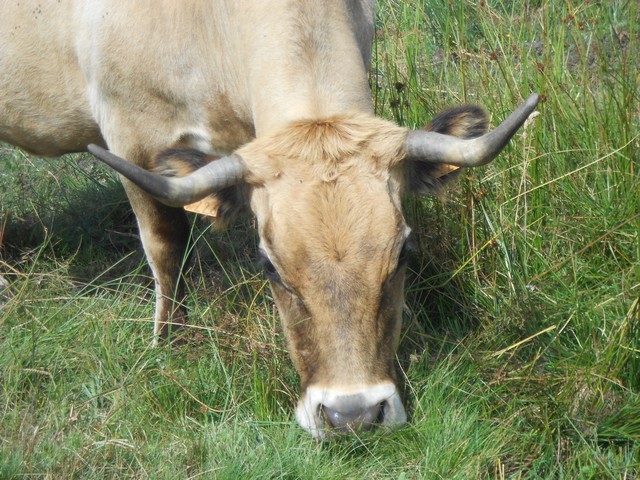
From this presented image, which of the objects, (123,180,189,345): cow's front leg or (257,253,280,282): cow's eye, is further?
(123,180,189,345): cow's front leg

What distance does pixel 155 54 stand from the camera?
441 cm

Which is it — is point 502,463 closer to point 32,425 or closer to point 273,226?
point 273,226

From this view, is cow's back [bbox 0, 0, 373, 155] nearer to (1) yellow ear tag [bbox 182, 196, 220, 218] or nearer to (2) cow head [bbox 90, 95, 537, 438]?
Answer: (2) cow head [bbox 90, 95, 537, 438]

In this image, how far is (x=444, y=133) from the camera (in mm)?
3850

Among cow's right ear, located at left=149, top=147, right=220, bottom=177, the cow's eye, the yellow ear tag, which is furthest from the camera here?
the yellow ear tag

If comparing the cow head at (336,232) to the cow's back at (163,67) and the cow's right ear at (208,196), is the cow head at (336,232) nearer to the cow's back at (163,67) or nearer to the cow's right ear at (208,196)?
the cow's right ear at (208,196)

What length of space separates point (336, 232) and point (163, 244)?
75.4 inches

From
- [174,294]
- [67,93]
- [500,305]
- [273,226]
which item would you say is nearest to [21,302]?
[174,294]

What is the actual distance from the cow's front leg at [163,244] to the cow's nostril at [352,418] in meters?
1.70

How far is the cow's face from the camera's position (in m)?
3.35

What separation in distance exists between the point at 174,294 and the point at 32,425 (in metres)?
1.27

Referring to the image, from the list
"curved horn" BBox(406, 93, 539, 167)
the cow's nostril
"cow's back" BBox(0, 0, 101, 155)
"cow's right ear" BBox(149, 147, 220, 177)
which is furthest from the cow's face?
"cow's back" BBox(0, 0, 101, 155)

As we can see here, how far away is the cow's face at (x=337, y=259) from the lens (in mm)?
3346

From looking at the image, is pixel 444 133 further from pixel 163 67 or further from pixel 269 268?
pixel 163 67
